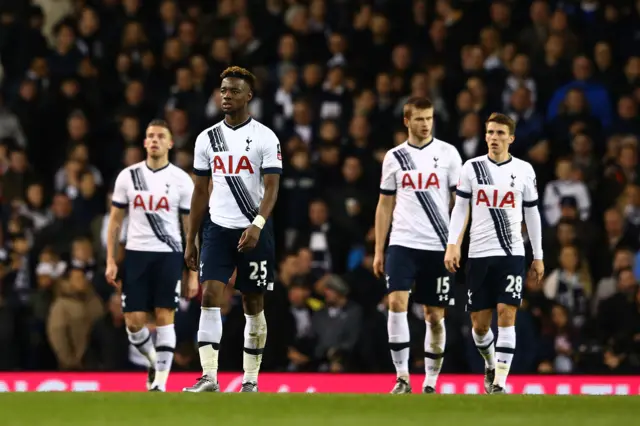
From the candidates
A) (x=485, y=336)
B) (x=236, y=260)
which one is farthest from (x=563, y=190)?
(x=236, y=260)

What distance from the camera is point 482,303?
12.4 m

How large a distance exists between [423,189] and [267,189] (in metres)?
1.86

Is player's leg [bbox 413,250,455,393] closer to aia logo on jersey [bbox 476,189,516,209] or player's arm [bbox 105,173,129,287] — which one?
aia logo on jersey [bbox 476,189,516,209]

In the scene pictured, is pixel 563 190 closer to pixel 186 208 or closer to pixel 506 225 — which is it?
pixel 506 225

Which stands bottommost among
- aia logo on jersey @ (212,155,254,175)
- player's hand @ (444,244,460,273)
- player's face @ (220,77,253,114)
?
player's hand @ (444,244,460,273)

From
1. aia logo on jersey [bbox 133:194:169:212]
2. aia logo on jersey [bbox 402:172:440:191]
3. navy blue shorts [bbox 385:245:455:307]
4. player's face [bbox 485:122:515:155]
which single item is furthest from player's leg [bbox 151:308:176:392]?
player's face [bbox 485:122:515:155]

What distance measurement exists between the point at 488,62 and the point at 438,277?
689 centimetres

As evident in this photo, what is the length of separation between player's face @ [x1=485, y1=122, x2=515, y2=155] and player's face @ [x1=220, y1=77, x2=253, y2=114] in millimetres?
2340

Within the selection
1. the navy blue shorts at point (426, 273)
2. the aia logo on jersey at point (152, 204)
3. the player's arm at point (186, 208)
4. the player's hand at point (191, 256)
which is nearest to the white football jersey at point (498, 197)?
the navy blue shorts at point (426, 273)

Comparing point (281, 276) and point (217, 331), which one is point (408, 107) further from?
point (281, 276)

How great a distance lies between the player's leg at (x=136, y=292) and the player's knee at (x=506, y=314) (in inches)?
131

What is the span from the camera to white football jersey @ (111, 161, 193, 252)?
13320mm

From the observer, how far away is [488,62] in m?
18.6

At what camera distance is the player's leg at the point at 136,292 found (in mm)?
13359
